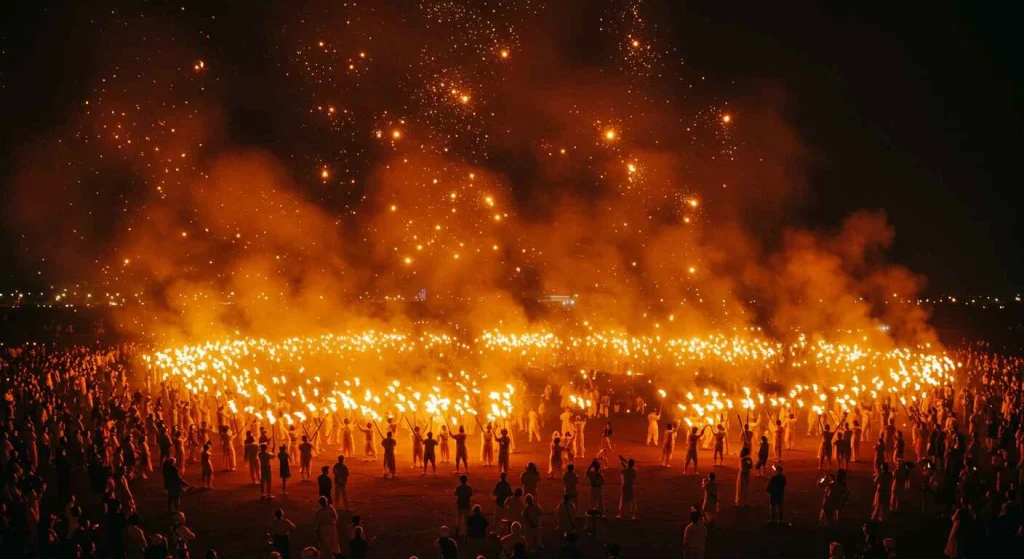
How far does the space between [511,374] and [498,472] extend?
16034 millimetres

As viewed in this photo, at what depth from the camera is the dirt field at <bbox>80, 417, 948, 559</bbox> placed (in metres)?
9.92

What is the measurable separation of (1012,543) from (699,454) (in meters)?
7.46

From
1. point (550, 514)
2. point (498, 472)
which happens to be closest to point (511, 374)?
point (498, 472)

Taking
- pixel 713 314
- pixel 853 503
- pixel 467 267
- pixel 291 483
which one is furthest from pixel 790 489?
pixel 467 267

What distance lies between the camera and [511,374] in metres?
30.3

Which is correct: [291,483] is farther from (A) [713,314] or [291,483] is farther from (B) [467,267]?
(B) [467,267]

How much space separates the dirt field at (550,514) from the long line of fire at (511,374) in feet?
7.08

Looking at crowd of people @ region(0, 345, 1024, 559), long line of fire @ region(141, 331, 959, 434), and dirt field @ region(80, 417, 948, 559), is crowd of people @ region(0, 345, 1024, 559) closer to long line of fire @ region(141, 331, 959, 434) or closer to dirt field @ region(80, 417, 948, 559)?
dirt field @ region(80, 417, 948, 559)

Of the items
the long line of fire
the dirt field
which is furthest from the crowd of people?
the long line of fire

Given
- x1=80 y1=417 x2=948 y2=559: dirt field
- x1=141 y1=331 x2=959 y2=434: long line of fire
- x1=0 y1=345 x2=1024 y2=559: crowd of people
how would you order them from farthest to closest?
1. x1=141 y1=331 x2=959 y2=434: long line of fire
2. x1=80 y1=417 x2=948 y2=559: dirt field
3. x1=0 y1=345 x2=1024 y2=559: crowd of people

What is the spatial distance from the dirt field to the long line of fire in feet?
7.08

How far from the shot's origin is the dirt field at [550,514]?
9922mm

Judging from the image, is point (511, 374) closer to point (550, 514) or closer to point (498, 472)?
point (498, 472)

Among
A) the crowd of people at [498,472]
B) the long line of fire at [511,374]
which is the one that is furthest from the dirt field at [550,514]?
the long line of fire at [511,374]
